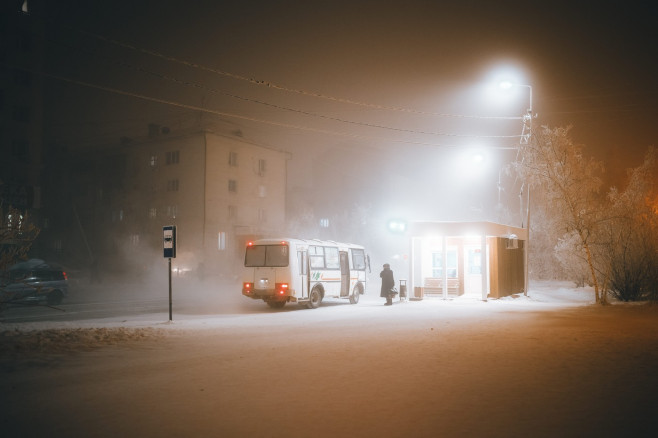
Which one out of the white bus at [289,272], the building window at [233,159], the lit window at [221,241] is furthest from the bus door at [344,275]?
the building window at [233,159]

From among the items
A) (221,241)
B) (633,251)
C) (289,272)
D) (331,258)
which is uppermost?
(221,241)

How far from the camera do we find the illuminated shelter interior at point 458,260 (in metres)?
24.5

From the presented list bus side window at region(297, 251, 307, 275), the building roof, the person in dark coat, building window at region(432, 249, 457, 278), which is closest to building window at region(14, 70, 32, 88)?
bus side window at region(297, 251, 307, 275)

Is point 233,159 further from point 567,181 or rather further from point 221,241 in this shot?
point 567,181

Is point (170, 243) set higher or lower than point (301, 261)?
higher

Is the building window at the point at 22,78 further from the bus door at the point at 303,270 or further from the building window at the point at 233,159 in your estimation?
the bus door at the point at 303,270

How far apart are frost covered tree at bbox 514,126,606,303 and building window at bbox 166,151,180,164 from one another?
112ft

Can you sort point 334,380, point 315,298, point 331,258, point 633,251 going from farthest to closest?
point 331,258, point 633,251, point 315,298, point 334,380

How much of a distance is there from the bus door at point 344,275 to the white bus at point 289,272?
29.1 inches

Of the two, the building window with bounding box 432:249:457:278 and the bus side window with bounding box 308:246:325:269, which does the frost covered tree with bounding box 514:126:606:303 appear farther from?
the bus side window with bounding box 308:246:325:269

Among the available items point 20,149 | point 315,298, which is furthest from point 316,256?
point 20,149

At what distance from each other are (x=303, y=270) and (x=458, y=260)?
8.86 m

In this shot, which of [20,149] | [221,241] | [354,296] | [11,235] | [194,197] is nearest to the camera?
[11,235]

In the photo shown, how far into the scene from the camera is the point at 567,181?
20891 millimetres
